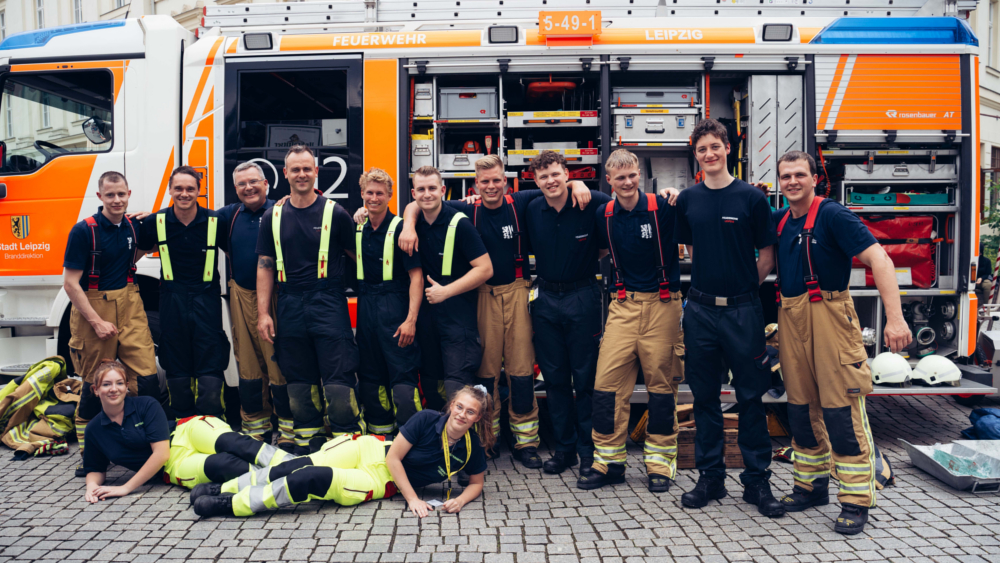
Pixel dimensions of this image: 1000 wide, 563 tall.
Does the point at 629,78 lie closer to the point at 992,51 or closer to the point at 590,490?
the point at 590,490

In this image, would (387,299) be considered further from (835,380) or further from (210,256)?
(835,380)

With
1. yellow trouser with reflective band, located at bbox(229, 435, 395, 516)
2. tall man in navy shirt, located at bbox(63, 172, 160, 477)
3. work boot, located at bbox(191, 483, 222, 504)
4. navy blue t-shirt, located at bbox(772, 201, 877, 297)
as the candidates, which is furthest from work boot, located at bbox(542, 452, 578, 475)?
tall man in navy shirt, located at bbox(63, 172, 160, 477)

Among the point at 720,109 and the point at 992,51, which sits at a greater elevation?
the point at 992,51

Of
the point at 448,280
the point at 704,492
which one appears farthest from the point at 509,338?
Result: the point at 704,492

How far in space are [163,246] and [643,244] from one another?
3332 millimetres

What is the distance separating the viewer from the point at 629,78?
4.92m

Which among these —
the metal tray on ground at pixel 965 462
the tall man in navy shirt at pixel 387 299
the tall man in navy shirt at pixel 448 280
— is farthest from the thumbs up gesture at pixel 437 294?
the metal tray on ground at pixel 965 462

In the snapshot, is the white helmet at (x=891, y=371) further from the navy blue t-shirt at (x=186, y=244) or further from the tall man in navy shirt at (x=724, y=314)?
the navy blue t-shirt at (x=186, y=244)

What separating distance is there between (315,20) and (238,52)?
2.52 feet

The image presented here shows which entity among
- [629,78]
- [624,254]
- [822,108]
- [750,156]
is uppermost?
[629,78]

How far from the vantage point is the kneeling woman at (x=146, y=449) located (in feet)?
12.1

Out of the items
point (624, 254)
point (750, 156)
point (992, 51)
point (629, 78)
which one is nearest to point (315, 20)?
point (629, 78)

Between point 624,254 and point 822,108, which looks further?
point 822,108

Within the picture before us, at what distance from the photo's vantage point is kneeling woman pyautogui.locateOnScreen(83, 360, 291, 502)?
145 inches
